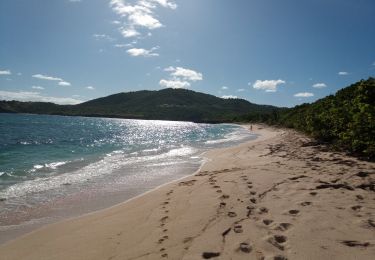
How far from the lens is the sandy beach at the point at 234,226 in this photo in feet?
17.2

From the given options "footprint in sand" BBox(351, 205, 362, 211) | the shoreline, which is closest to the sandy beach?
"footprint in sand" BBox(351, 205, 362, 211)

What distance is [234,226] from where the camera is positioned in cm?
632

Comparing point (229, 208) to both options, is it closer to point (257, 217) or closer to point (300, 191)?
point (257, 217)

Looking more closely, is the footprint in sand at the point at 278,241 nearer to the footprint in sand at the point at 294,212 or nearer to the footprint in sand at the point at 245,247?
the footprint in sand at the point at 245,247

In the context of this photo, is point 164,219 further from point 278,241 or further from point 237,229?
point 278,241

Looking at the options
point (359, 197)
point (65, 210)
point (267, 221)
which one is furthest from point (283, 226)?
point (65, 210)

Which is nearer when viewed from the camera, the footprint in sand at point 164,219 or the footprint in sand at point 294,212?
the footprint in sand at point 294,212

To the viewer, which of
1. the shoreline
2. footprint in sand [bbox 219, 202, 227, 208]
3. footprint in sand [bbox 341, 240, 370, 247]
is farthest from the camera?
the shoreline

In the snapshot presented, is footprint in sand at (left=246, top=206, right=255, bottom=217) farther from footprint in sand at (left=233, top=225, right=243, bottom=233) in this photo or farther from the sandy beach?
footprint in sand at (left=233, top=225, right=243, bottom=233)

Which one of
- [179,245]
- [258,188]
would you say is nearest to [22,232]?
[179,245]

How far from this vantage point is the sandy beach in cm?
524

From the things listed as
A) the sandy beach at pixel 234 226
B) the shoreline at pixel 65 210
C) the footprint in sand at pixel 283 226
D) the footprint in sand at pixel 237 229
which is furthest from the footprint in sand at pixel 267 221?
the shoreline at pixel 65 210

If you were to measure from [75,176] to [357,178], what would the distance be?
12046 millimetres

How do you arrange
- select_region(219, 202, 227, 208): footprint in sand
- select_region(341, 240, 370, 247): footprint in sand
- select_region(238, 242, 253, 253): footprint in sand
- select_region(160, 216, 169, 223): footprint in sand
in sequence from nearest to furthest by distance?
select_region(341, 240, 370, 247): footprint in sand < select_region(238, 242, 253, 253): footprint in sand < select_region(160, 216, 169, 223): footprint in sand < select_region(219, 202, 227, 208): footprint in sand
